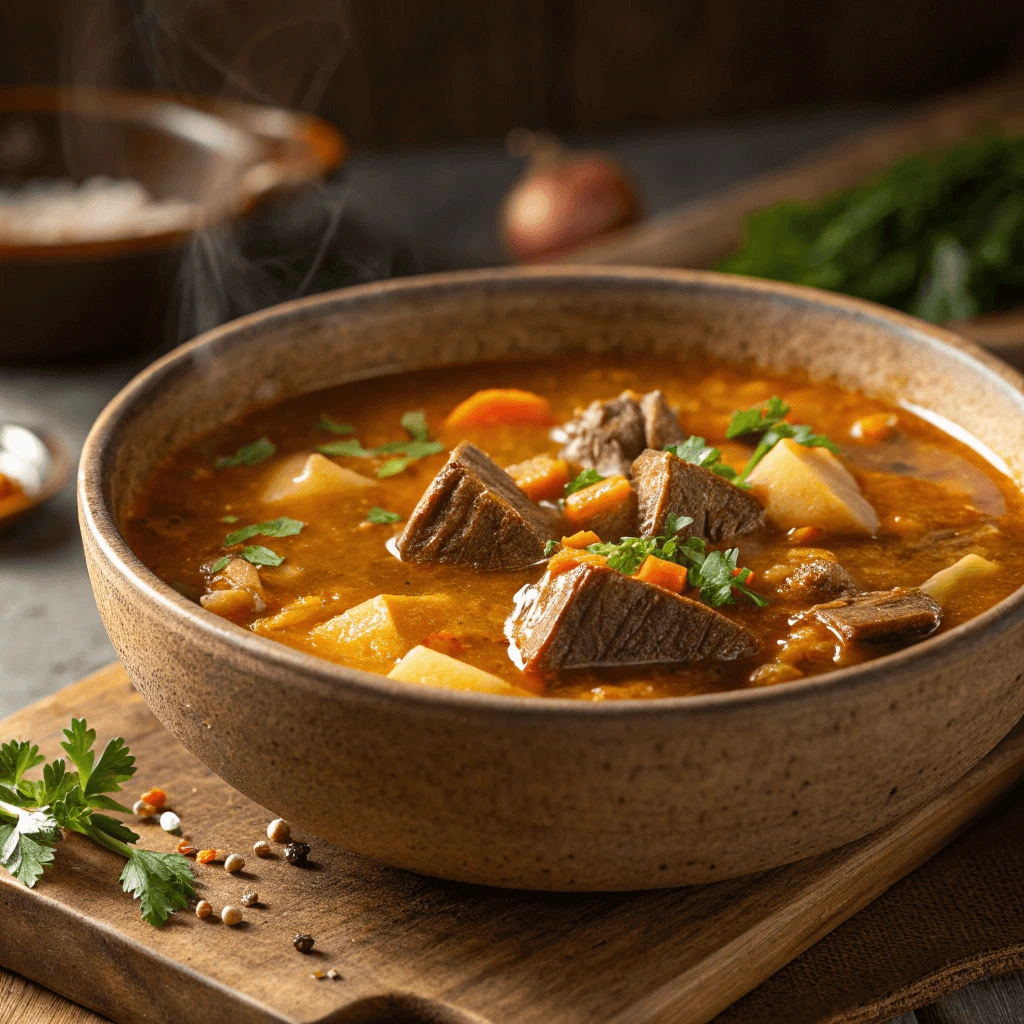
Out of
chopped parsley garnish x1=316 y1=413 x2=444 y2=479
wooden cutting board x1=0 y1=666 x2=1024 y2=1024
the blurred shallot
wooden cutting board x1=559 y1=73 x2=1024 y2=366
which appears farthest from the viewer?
the blurred shallot

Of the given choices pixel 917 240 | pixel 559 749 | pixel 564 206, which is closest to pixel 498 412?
pixel 559 749

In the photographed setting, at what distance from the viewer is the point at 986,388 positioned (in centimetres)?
340

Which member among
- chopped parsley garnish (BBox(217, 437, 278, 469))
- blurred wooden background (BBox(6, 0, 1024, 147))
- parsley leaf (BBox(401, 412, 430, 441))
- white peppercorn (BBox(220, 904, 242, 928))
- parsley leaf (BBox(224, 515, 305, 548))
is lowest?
white peppercorn (BBox(220, 904, 242, 928))

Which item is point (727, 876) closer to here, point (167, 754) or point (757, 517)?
point (757, 517)

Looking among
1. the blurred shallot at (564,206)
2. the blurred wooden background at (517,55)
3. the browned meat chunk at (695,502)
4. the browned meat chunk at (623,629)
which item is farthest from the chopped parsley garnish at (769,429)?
the blurred wooden background at (517,55)

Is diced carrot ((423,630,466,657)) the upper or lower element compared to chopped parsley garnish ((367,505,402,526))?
lower

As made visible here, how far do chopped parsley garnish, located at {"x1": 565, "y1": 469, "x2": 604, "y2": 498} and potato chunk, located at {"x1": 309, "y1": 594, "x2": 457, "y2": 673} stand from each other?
514 millimetres

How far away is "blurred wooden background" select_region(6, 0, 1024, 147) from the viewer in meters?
7.74

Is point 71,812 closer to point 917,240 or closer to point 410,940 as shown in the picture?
point 410,940

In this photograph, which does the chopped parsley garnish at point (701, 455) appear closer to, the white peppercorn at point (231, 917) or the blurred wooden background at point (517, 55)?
the white peppercorn at point (231, 917)

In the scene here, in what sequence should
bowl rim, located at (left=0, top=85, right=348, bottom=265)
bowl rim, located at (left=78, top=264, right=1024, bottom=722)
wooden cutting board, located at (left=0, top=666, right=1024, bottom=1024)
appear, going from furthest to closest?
bowl rim, located at (left=0, top=85, right=348, bottom=265) → wooden cutting board, located at (left=0, top=666, right=1024, bottom=1024) → bowl rim, located at (left=78, top=264, right=1024, bottom=722)

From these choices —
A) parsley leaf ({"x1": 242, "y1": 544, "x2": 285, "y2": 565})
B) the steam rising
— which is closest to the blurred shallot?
the steam rising

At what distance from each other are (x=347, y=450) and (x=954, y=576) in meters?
1.50

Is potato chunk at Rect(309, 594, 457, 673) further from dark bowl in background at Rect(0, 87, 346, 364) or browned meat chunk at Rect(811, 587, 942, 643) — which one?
dark bowl in background at Rect(0, 87, 346, 364)
